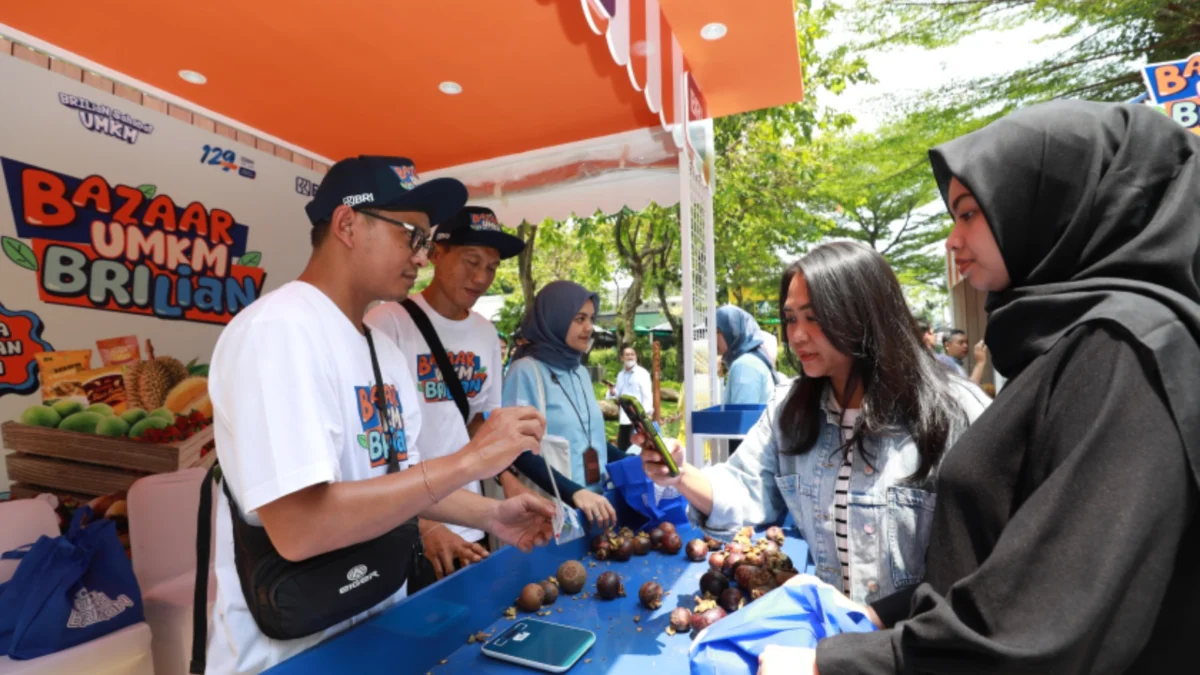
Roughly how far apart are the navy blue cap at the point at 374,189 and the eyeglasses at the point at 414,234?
0.09 feet

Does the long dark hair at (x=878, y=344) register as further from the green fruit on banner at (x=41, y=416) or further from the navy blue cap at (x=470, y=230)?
the green fruit on banner at (x=41, y=416)

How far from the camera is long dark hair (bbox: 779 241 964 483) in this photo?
1.54m

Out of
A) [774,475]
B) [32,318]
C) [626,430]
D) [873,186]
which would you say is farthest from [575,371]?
[873,186]

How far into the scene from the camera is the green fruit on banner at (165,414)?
3.41m

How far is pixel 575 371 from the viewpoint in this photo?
3.40m

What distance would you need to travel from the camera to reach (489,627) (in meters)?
1.75

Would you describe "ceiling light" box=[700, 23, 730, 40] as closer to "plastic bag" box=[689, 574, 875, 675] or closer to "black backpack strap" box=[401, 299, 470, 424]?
"black backpack strap" box=[401, 299, 470, 424]

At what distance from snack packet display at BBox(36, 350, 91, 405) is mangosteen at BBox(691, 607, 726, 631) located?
3263 millimetres

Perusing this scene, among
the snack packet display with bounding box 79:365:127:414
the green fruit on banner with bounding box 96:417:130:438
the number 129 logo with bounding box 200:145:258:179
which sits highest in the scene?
the number 129 logo with bounding box 200:145:258:179

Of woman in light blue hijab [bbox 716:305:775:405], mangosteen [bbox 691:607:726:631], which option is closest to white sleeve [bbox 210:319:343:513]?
mangosteen [bbox 691:607:726:631]

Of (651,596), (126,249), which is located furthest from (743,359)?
(126,249)

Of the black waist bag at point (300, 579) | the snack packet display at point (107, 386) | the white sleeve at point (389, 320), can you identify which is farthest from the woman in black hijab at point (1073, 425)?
the snack packet display at point (107, 386)

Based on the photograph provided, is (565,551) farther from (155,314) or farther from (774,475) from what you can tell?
(155,314)

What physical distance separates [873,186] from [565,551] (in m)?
12.7
